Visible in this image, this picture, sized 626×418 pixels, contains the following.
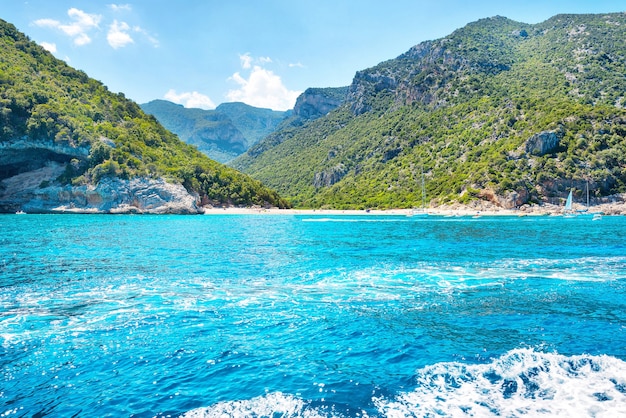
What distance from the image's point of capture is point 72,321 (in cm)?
1440

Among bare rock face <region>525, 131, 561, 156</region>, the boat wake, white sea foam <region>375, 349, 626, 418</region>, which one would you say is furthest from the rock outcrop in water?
white sea foam <region>375, 349, 626, 418</region>

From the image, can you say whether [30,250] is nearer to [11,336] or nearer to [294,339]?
[11,336]

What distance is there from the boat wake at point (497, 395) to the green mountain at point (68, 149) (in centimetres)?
10691

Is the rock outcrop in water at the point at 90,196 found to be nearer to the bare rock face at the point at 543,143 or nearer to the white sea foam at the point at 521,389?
the bare rock face at the point at 543,143

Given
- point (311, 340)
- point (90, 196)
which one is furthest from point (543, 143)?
point (90, 196)

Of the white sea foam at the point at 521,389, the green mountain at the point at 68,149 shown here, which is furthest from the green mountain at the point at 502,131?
the white sea foam at the point at 521,389

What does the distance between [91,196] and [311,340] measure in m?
105

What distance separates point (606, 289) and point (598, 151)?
106 meters

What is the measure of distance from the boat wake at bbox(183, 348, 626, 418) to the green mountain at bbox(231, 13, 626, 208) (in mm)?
101901

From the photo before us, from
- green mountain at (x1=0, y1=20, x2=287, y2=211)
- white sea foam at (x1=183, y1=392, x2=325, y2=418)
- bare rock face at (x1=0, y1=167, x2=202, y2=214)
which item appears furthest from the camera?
bare rock face at (x1=0, y1=167, x2=202, y2=214)

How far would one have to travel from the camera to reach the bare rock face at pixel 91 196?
96.2 m

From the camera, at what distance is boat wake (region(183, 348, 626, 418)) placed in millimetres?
8125

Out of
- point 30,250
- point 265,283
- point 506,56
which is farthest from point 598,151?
point 30,250

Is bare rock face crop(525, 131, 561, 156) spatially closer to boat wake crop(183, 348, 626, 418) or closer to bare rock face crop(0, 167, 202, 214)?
bare rock face crop(0, 167, 202, 214)
